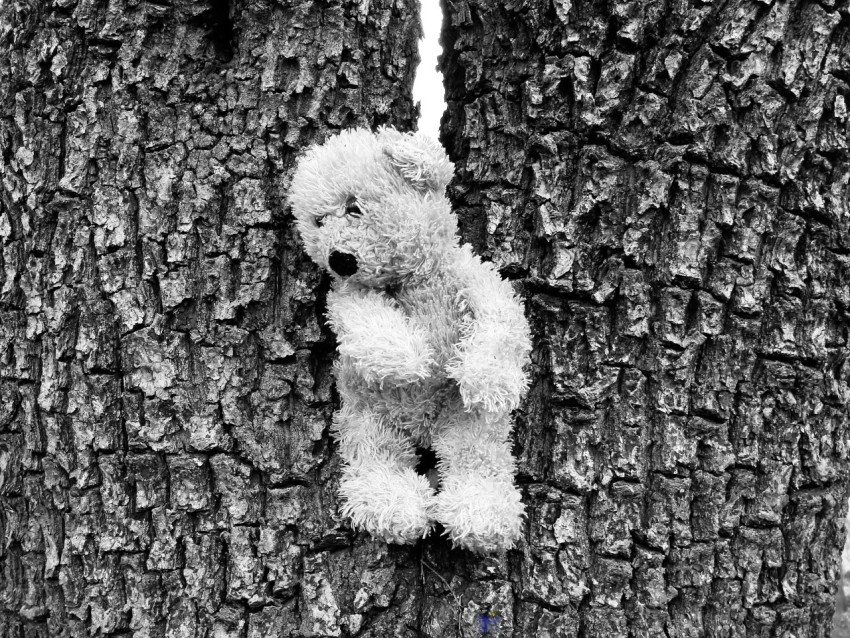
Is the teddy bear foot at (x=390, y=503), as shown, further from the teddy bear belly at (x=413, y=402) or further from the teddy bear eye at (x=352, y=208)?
the teddy bear eye at (x=352, y=208)

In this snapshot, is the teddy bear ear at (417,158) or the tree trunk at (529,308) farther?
the tree trunk at (529,308)

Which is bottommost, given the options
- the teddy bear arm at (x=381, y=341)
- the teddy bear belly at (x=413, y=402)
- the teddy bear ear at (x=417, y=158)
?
the teddy bear belly at (x=413, y=402)

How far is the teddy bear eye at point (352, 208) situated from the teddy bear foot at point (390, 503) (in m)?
0.48

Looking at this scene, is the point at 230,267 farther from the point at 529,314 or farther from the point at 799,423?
the point at 799,423

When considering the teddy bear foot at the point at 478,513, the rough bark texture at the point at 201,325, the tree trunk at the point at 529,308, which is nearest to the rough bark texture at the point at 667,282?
the tree trunk at the point at 529,308

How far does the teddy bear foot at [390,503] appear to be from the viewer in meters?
1.17

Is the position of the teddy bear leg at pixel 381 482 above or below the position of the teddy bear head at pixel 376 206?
below

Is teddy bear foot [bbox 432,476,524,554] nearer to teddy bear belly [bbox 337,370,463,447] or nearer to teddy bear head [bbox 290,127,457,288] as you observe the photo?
teddy bear belly [bbox 337,370,463,447]

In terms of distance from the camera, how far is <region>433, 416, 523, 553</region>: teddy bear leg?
3.81 feet

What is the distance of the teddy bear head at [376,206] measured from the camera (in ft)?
3.71

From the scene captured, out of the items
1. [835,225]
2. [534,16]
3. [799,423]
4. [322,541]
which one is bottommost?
[322,541]

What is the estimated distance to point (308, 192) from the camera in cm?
117

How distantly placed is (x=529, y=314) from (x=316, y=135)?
571 millimetres

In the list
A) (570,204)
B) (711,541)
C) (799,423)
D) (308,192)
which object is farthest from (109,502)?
(799,423)
